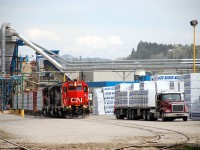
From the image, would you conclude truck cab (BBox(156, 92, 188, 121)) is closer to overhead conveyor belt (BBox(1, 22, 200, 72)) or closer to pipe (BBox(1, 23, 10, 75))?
overhead conveyor belt (BBox(1, 22, 200, 72))

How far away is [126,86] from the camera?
52562 mm

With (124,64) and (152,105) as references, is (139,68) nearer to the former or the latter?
(124,64)

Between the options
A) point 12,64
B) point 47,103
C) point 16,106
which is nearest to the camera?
point 47,103

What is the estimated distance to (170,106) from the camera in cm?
4047

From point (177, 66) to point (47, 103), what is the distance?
3719cm

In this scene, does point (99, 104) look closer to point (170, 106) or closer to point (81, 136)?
point (170, 106)

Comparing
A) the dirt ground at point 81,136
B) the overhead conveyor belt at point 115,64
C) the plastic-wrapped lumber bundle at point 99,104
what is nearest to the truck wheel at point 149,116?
the dirt ground at point 81,136

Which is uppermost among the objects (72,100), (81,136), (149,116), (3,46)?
(3,46)

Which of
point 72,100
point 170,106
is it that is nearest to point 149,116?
point 170,106

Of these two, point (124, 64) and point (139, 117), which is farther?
point (124, 64)

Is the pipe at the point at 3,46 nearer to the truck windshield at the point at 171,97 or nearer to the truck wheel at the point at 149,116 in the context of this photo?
the truck wheel at the point at 149,116

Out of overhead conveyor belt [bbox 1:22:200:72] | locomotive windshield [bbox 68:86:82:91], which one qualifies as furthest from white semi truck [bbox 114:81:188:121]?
overhead conveyor belt [bbox 1:22:200:72]

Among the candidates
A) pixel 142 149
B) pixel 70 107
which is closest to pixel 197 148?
pixel 142 149

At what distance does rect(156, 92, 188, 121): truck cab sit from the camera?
40.5 m
